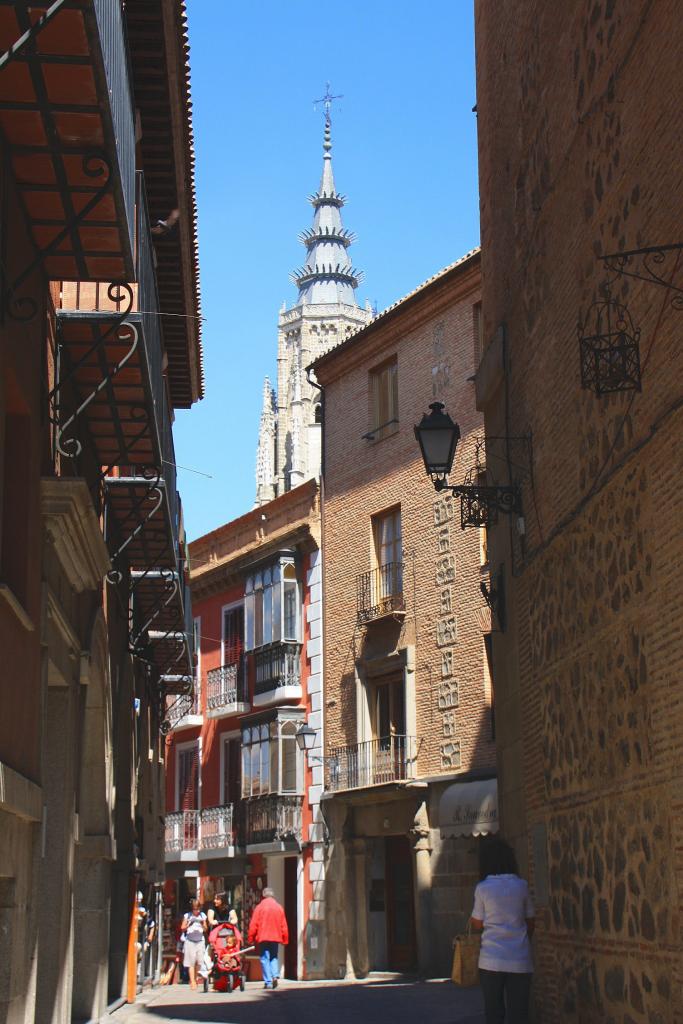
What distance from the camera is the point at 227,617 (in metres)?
36.9

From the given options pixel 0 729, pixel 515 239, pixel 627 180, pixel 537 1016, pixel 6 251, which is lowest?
pixel 537 1016

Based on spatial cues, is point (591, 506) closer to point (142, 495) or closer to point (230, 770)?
point (142, 495)

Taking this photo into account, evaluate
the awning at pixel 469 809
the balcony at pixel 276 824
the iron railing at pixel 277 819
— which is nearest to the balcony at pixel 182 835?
the balcony at pixel 276 824

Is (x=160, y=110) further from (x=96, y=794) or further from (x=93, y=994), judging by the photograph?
(x=93, y=994)

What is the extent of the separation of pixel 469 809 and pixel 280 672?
937 centimetres

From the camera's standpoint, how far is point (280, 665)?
32.6 m

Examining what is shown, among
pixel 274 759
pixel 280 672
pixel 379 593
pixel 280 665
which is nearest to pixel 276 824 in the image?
pixel 274 759

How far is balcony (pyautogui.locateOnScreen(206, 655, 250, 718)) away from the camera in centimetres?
3478

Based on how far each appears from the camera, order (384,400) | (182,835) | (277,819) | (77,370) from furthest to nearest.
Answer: (182,835)
(277,819)
(384,400)
(77,370)

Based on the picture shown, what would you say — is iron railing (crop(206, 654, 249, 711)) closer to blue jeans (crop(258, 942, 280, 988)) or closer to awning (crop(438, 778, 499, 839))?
awning (crop(438, 778, 499, 839))

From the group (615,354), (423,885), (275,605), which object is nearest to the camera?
(615,354)

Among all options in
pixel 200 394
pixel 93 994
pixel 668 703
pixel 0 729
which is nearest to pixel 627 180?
pixel 668 703

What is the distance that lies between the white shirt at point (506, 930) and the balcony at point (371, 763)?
59.0ft

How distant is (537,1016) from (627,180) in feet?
22.3
